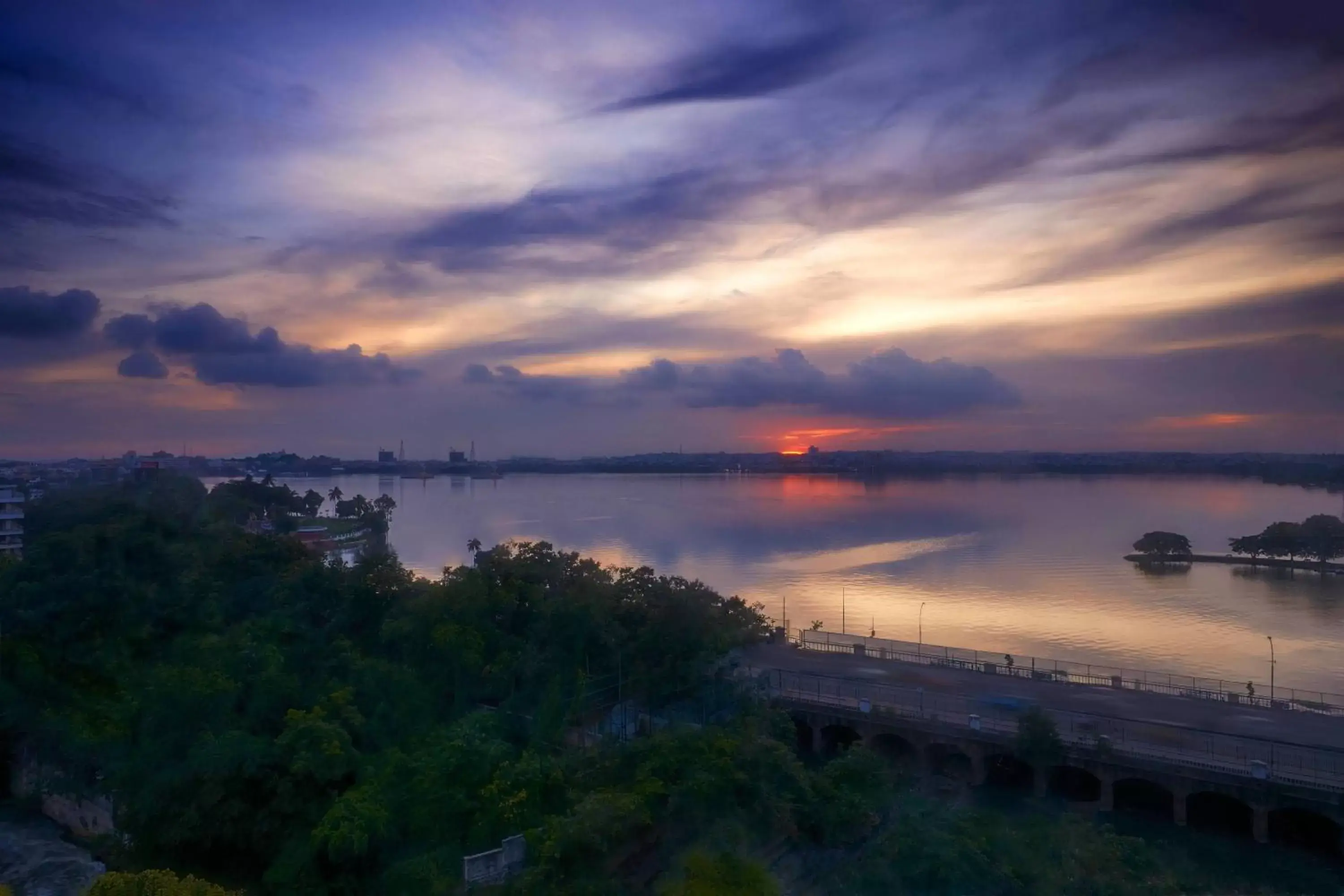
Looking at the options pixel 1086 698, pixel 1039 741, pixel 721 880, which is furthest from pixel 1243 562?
pixel 721 880

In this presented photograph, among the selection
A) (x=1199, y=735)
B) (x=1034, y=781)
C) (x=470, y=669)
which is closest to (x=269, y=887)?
(x=470, y=669)

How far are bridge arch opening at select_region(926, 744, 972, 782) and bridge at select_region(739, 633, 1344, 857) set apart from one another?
17 millimetres

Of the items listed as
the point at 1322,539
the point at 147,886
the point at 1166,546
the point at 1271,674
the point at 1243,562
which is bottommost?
the point at 1243,562

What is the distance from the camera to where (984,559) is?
99.1ft

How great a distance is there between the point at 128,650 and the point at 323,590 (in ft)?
7.54

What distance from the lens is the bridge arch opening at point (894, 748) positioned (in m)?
10.8

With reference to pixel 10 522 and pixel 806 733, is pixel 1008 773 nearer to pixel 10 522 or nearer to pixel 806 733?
pixel 806 733

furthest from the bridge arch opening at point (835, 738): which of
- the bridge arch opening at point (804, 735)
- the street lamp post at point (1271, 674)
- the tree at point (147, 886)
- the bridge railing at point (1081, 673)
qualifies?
the tree at point (147, 886)

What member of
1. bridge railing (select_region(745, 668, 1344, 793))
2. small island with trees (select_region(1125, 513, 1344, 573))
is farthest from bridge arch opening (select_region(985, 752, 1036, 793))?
small island with trees (select_region(1125, 513, 1344, 573))

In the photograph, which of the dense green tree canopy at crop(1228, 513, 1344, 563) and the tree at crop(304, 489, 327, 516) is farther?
the tree at crop(304, 489, 327, 516)

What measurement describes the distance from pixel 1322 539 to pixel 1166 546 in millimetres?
4219

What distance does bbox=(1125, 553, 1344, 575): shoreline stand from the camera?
27.1 meters

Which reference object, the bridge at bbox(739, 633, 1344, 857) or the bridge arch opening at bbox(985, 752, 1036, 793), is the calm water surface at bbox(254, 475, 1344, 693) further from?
the bridge arch opening at bbox(985, 752, 1036, 793)

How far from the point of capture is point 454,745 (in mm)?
7969
